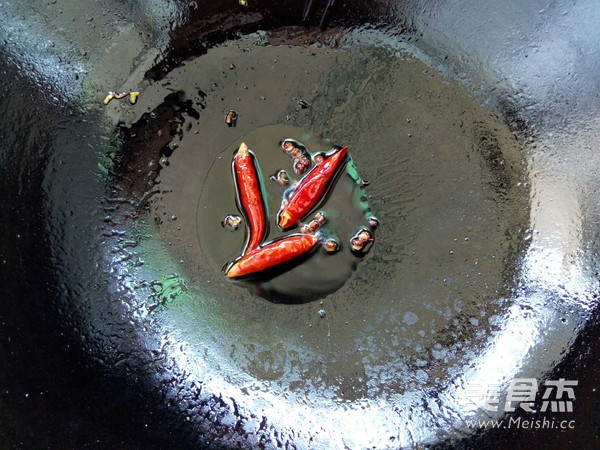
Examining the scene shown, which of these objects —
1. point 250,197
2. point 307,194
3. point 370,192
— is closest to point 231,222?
point 250,197

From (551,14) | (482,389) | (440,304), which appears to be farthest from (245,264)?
(551,14)

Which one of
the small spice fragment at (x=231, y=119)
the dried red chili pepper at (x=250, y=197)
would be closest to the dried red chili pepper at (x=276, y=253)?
the dried red chili pepper at (x=250, y=197)

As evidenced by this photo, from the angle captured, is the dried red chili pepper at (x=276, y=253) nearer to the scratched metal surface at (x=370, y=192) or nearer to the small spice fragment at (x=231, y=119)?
the scratched metal surface at (x=370, y=192)

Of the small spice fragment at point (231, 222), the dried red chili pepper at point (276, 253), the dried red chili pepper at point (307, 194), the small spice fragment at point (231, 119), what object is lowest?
the dried red chili pepper at point (276, 253)

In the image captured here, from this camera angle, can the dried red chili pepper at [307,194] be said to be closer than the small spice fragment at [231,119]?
Yes

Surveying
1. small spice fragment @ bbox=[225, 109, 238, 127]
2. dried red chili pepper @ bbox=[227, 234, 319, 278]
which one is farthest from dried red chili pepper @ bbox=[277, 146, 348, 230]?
small spice fragment @ bbox=[225, 109, 238, 127]

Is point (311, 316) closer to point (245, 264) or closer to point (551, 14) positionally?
point (245, 264)

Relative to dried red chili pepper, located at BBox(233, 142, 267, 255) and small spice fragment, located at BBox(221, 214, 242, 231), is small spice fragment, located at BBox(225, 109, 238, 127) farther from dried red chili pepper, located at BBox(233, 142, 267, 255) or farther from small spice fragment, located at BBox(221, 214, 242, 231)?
small spice fragment, located at BBox(221, 214, 242, 231)
